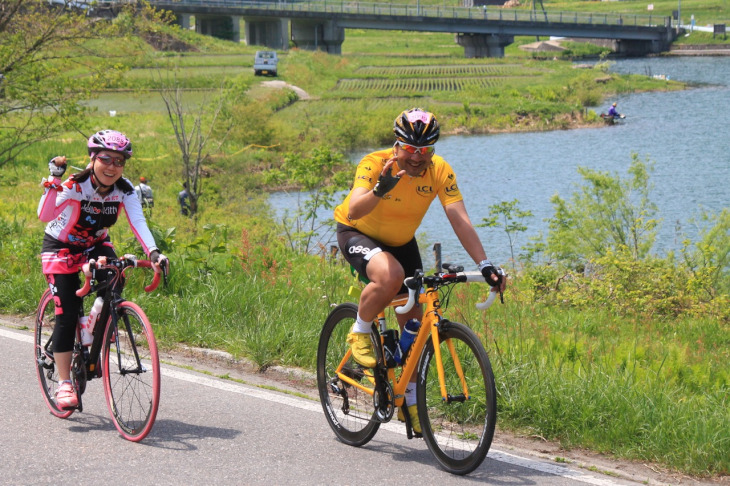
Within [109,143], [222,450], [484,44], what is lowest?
[222,450]

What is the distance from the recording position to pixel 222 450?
579cm

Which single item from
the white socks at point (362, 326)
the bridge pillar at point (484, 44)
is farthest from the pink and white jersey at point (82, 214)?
the bridge pillar at point (484, 44)

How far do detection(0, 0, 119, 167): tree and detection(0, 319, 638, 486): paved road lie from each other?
35.1 ft

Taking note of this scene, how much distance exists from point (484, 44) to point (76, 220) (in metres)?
112

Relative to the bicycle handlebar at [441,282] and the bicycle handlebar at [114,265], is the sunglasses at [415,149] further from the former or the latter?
the bicycle handlebar at [114,265]

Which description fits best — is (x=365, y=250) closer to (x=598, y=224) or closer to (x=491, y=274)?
(x=491, y=274)

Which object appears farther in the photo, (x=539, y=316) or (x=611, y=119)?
(x=611, y=119)

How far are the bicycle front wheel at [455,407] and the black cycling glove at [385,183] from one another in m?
0.79

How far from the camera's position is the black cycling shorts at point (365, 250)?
213 inches

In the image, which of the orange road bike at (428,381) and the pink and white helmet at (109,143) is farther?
the pink and white helmet at (109,143)

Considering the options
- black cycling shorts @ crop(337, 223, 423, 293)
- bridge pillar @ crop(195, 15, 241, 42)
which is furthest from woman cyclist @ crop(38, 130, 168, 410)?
bridge pillar @ crop(195, 15, 241, 42)

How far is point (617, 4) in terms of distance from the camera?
173 metres

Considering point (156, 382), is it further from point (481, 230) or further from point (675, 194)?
point (675, 194)

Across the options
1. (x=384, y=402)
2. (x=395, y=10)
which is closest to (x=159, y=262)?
(x=384, y=402)
